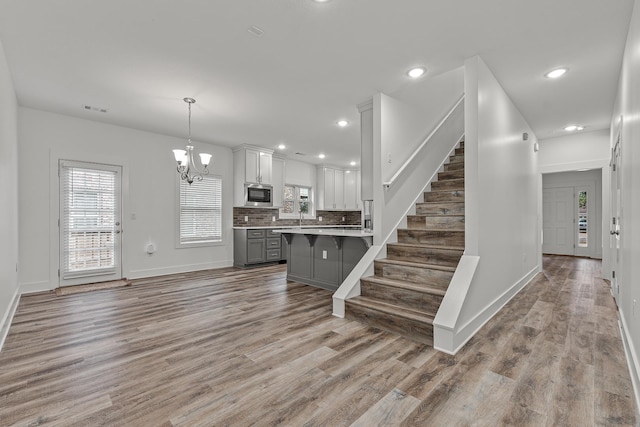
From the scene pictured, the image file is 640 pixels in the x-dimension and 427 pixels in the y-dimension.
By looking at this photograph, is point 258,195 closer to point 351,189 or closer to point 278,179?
point 278,179

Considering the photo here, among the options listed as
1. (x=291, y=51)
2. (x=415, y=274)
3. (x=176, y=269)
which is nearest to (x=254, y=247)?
(x=176, y=269)

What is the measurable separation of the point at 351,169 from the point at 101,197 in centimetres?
653

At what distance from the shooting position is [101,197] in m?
5.13

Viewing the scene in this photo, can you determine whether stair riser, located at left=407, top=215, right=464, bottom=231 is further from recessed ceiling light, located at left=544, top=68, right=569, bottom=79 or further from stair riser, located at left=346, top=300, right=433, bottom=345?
recessed ceiling light, located at left=544, top=68, right=569, bottom=79

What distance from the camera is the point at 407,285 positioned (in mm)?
3172

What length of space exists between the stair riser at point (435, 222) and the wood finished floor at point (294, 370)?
1128mm

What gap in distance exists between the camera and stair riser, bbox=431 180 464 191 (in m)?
4.41

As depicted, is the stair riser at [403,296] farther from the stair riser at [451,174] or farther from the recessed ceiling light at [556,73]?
the recessed ceiling light at [556,73]

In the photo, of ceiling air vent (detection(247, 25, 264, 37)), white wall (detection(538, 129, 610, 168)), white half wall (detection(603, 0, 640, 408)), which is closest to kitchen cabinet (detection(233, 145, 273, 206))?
ceiling air vent (detection(247, 25, 264, 37))

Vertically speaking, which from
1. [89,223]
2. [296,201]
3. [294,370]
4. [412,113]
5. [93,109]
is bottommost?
[294,370]

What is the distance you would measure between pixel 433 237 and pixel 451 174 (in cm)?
151

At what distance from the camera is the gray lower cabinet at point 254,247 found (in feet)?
21.5

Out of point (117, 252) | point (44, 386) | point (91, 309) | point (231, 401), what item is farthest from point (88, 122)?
point (231, 401)

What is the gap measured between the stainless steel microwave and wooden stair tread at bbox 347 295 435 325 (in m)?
4.01
